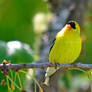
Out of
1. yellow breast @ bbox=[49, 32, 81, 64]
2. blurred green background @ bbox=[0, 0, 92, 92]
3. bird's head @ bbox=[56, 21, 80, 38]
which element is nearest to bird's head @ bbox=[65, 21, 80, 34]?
bird's head @ bbox=[56, 21, 80, 38]

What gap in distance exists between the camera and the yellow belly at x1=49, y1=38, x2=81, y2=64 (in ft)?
10.5

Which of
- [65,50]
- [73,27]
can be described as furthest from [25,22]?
[65,50]

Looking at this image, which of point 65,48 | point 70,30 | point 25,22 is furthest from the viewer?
point 25,22

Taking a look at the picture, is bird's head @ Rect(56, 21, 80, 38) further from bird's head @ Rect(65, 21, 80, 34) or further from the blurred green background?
the blurred green background

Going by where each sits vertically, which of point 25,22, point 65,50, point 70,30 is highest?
point 25,22

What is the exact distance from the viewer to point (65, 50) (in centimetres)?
320

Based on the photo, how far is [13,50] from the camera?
292cm

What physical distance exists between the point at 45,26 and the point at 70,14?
437 millimetres

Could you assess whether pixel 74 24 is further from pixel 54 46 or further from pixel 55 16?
pixel 55 16

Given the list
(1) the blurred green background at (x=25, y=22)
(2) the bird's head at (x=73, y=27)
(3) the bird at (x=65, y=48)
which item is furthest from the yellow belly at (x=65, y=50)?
(1) the blurred green background at (x=25, y=22)

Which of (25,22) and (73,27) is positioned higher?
(25,22)

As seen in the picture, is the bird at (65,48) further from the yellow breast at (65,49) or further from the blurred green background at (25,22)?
the blurred green background at (25,22)

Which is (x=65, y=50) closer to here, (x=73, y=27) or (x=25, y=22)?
(x=73, y=27)

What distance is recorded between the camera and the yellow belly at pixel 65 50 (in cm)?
319
